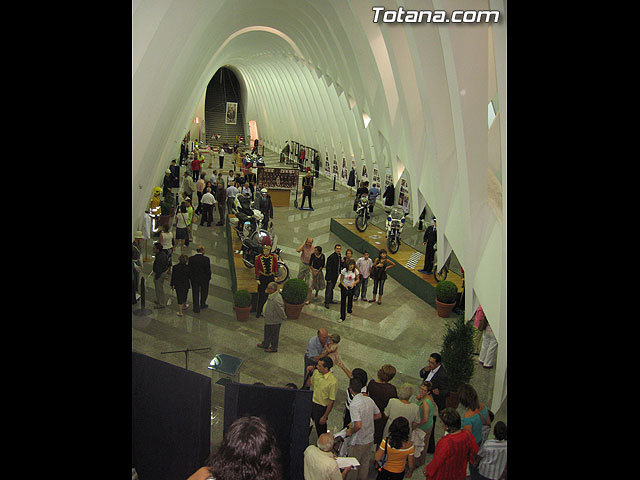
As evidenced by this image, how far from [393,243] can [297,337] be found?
5.74m

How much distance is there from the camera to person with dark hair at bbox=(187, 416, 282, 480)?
385 centimetres

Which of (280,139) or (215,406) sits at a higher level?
(280,139)

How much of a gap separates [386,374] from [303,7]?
15.1m

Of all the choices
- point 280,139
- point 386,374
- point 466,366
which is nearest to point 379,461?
point 386,374

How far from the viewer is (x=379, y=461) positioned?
17.6 ft

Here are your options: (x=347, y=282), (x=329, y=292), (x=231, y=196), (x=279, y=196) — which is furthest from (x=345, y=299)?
(x=279, y=196)

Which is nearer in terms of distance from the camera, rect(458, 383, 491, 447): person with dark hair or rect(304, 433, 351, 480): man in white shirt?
rect(304, 433, 351, 480): man in white shirt

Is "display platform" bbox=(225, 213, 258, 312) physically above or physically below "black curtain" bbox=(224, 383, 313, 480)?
below

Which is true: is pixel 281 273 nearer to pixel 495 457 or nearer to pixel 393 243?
pixel 393 243

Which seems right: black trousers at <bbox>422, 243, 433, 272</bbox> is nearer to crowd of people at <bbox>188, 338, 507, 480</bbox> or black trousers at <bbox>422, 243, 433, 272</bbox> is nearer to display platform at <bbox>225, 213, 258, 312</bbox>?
display platform at <bbox>225, 213, 258, 312</bbox>

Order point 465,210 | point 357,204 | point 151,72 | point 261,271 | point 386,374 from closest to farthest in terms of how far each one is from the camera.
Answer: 1. point 386,374
2. point 151,72
3. point 465,210
4. point 261,271
5. point 357,204

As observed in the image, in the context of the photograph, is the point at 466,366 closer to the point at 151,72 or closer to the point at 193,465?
the point at 193,465

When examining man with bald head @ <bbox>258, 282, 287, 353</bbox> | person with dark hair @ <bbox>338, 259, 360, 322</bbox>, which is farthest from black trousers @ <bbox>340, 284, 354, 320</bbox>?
man with bald head @ <bbox>258, 282, 287, 353</bbox>

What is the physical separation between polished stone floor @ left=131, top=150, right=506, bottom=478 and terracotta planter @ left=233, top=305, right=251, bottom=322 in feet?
0.39
